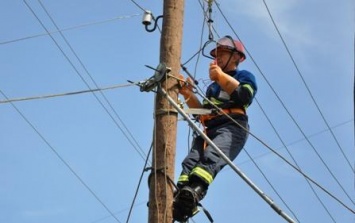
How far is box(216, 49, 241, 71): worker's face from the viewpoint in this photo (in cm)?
659

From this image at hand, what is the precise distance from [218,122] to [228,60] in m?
0.64

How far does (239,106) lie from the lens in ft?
20.7

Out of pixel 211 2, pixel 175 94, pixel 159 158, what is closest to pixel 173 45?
pixel 175 94

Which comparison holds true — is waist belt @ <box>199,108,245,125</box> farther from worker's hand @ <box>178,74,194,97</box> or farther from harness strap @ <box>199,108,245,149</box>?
worker's hand @ <box>178,74,194,97</box>

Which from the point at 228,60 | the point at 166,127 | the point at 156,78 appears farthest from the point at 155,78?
the point at 228,60

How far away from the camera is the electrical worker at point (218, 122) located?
5727 mm

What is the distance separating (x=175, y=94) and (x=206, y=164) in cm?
66

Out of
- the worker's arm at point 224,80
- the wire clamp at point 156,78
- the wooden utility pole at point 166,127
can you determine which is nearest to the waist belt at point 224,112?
the worker's arm at point 224,80

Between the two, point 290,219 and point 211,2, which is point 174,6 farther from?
point 290,219

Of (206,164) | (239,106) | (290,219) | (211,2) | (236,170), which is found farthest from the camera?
(211,2)

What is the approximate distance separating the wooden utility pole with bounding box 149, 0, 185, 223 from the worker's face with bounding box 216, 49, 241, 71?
51cm

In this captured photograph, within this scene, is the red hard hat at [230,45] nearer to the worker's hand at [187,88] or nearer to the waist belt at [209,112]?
the worker's hand at [187,88]

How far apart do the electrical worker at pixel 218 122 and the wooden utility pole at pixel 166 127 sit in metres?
0.14

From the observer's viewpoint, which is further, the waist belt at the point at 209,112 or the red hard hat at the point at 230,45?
the red hard hat at the point at 230,45
